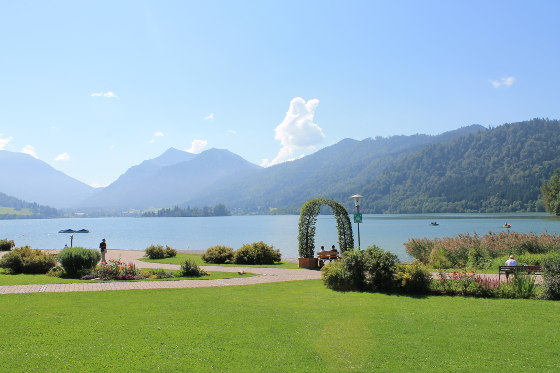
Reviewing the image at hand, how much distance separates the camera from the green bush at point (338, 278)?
1404cm

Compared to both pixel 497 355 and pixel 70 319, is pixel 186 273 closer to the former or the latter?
pixel 70 319

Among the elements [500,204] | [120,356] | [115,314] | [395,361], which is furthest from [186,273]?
→ [500,204]

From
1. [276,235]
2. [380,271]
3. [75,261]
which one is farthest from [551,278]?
[276,235]

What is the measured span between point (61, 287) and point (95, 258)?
403 cm

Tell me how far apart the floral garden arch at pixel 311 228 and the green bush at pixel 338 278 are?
832cm

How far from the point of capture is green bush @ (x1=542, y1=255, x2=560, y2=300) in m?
11.6

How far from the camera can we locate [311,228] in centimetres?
2372

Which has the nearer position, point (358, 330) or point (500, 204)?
point (358, 330)

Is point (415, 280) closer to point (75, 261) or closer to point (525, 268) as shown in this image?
point (525, 268)

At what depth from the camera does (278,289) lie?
47.2ft

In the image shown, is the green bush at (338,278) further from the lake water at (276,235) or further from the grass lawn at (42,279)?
the lake water at (276,235)

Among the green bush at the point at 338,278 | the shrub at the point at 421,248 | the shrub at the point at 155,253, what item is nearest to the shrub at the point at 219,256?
the shrub at the point at 155,253

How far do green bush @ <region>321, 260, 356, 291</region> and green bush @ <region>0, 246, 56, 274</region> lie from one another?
43.7ft

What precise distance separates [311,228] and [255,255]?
3.96m
